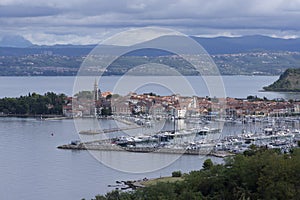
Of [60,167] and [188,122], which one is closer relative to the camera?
[60,167]

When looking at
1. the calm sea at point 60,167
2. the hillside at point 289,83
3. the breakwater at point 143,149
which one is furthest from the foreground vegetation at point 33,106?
the hillside at point 289,83

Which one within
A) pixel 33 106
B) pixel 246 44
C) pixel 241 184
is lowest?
pixel 241 184

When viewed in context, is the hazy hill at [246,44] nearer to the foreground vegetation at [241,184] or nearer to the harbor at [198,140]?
the harbor at [198,140]

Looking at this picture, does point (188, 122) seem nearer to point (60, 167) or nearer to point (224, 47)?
point (60, 167)

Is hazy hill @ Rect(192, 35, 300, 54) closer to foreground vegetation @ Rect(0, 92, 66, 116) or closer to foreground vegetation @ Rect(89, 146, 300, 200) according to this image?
foreground vegetation @ Rect(0, 92, 66, 116)

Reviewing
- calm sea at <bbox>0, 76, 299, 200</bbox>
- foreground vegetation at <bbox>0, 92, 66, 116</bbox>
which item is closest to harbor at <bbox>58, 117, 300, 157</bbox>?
calm sea at <bbox>0, 76, 299, 200</bbox>

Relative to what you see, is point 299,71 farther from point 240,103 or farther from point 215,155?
point 215,155

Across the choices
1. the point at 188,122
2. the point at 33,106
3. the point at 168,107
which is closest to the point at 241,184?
the point at 188,122
